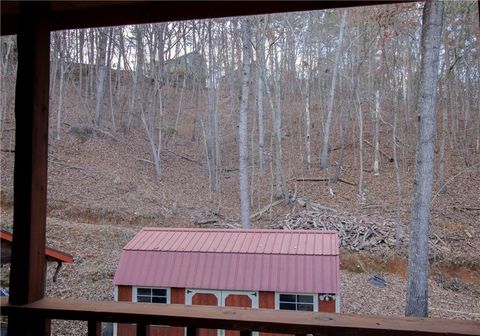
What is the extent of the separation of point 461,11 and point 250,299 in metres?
11.7

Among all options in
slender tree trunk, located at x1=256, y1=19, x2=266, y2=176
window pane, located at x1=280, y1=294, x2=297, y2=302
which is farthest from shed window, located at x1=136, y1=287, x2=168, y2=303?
slender tree trunk, located at x1=256, y1=19, x2=266, y2=176

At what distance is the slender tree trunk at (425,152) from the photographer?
573 centimetres

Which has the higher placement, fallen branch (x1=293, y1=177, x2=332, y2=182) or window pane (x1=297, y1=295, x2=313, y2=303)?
fallen branch (x1=293, y1=177, x2=332, y2=182)

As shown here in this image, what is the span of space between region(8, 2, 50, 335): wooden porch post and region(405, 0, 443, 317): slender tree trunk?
5.75 meters

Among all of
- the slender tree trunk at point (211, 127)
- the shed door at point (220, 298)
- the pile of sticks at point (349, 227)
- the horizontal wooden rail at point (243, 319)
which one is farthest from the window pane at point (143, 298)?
the slender tree trunk at point (211, 127)

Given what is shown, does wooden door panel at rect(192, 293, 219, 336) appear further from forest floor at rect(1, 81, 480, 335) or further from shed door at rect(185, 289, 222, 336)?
forest floor at rect(1, 81, 480, 335)

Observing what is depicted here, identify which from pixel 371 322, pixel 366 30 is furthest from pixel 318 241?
pixel 366 30

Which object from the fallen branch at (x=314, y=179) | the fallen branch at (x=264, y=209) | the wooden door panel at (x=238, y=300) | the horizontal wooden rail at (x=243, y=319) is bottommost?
the wooden door panel at (x=238, y=300)

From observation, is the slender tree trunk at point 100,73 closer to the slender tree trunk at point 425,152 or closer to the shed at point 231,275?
the shed at point 231,275

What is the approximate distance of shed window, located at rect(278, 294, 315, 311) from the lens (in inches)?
186

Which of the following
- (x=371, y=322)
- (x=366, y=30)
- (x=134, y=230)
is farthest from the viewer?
(x=366, y=30)

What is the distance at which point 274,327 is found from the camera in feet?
3.15

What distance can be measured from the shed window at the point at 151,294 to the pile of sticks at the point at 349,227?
513 centimetres

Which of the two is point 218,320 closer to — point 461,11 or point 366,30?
point 461,11
